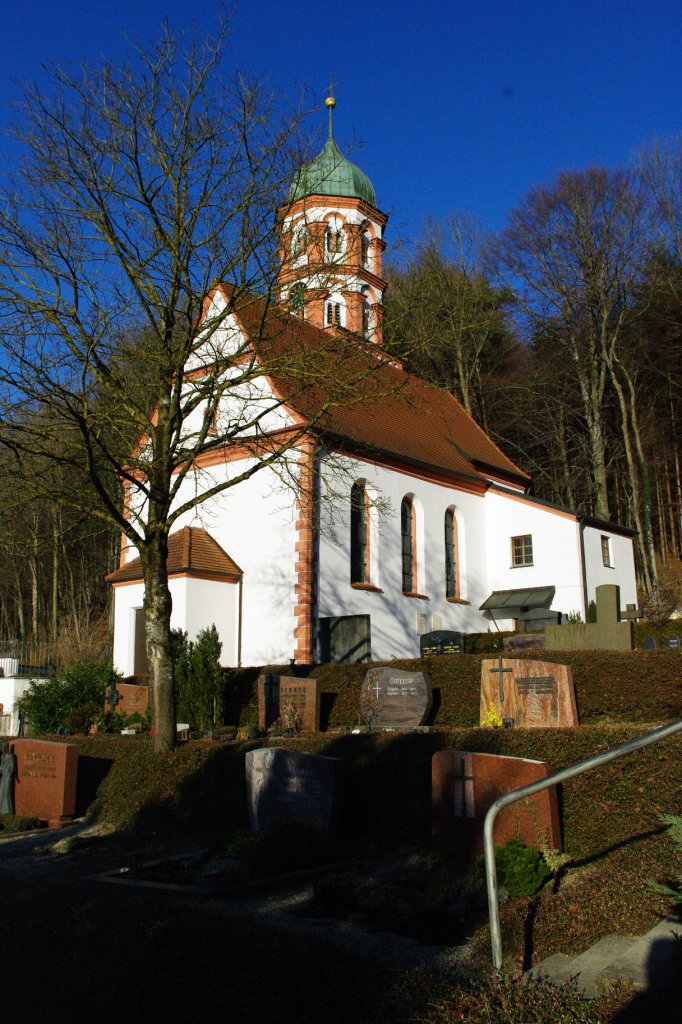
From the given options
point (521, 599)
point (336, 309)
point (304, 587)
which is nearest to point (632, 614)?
point (521, 599)

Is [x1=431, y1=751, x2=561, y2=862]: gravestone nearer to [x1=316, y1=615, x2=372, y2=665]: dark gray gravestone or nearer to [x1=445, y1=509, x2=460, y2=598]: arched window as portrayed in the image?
[x1=316, y1=615, x2=372, y2=665]: dark gray gravestone

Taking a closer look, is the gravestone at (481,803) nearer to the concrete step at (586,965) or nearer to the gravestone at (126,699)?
the concrete step at (586,965)

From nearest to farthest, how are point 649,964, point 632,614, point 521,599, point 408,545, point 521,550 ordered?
1. point 649,964
2. point 632,614
3. point 408,545
4. point 521,599
5. point 521,550

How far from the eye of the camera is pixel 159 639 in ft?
44.7

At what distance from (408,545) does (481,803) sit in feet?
54.7

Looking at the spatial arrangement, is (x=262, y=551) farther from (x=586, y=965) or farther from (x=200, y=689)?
(x=586, y=965)

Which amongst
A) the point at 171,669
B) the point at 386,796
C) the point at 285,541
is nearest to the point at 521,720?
the point at 386,796

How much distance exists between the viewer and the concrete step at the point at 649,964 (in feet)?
15.2

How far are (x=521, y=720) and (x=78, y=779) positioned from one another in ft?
21.1

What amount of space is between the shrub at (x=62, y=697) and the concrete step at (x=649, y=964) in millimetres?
14757

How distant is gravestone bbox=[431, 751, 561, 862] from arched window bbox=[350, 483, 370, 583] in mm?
13799

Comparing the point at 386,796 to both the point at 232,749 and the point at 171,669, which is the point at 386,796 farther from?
the point at 171,669

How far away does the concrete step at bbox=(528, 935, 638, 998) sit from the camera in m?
4.85

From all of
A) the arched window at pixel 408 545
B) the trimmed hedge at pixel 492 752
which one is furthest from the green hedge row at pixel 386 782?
the arched window at pixel 408 545
